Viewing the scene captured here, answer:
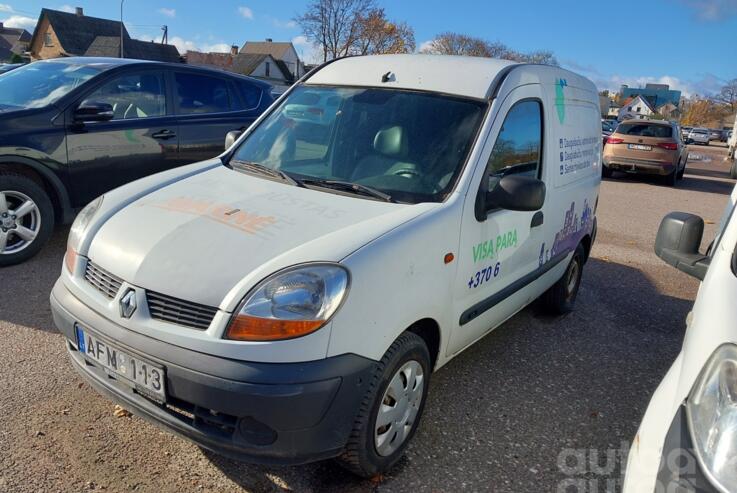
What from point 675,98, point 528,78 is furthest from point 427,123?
point 675,98

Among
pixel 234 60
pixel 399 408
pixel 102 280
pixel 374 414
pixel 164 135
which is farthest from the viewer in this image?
pixel 234 60

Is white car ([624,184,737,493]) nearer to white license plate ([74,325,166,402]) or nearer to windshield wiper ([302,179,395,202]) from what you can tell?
windshield wiper ([302,179,395,202])

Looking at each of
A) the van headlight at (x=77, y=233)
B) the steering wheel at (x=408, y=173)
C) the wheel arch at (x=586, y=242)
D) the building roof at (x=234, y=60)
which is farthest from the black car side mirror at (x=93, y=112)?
the building roof at (x=234, y=60)

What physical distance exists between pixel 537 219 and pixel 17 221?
4292 mm

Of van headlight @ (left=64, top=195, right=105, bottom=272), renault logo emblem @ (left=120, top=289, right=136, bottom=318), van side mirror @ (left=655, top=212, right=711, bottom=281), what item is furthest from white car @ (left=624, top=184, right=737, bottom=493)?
van headlight @ (left=64, top=195, right=105, bottom=272)

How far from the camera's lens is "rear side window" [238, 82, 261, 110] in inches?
265

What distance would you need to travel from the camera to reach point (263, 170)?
11.0 feet

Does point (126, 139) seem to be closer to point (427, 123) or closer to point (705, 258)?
point (427, 123)

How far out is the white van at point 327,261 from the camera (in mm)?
2152

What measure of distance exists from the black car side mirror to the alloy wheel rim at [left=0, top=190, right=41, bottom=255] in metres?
0.84

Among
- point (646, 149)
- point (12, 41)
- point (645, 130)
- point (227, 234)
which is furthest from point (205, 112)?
point (12, 41)

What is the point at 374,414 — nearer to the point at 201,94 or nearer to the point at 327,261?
the point at 327,261

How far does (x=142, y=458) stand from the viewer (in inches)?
104

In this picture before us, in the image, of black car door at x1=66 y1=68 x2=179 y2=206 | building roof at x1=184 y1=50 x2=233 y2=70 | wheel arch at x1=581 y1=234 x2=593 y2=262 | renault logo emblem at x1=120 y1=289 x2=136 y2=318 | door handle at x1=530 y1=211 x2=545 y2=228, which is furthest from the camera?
building roof at x1=184 y1=50 x2=233 y2=70
